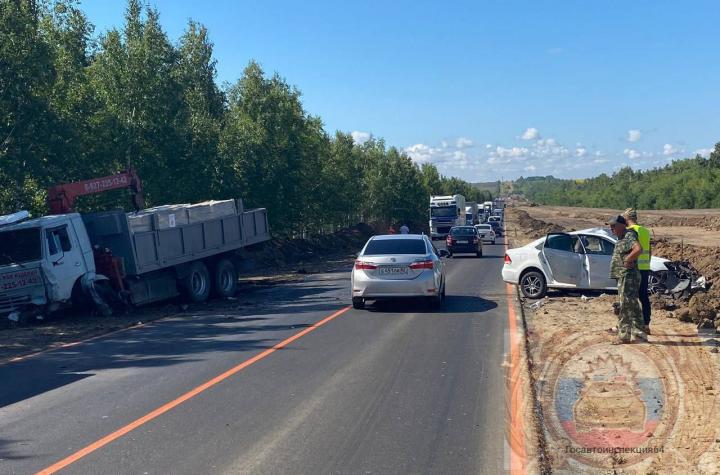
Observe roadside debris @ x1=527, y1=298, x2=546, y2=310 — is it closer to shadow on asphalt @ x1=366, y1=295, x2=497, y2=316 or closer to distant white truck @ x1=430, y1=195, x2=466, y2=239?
shadow on asphalt @ x1=366, y1=295, x2=497, y2=316

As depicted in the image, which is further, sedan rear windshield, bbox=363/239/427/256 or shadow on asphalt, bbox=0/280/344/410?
sedan rear windshield, bbox=363/239/427/256

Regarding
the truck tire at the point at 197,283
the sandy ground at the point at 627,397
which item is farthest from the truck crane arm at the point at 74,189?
the sandy ground at the point at 627,397

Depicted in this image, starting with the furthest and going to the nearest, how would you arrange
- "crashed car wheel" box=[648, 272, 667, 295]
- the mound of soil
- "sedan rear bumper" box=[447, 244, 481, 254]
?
the mound of soil < "sedan rear bumper" box=[447, 244, 481, 254] < "crashed car wheel" box=[648, 272, 667, 295]

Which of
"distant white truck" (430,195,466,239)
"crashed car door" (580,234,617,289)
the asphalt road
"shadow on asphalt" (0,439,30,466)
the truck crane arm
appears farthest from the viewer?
"distant white truck" (430,195,466,239)

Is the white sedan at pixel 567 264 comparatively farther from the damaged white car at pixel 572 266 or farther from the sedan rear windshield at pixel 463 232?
the sedan rear windshield at pixel 463 232

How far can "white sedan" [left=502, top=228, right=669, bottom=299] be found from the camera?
52.4ft

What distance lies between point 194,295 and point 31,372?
342 inches

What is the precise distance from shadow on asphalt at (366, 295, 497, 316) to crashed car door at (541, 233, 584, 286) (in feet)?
5.42

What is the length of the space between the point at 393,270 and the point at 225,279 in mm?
7349

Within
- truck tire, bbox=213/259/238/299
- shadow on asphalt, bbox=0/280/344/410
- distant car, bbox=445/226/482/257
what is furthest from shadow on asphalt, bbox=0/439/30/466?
distant car, bbox=445/226/482/257

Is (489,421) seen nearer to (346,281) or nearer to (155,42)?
(346,281)

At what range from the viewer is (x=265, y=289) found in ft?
71.6

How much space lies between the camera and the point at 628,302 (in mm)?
10500

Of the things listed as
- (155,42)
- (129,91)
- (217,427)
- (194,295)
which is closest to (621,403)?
(217,427)
